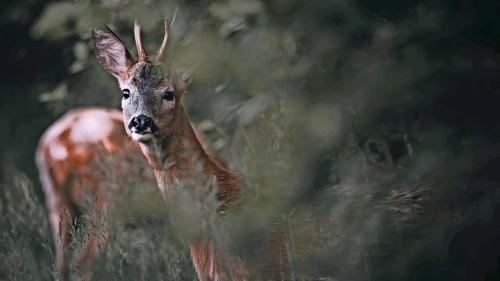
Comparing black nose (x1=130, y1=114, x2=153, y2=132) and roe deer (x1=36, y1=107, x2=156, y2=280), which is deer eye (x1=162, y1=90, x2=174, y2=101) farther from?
roe deer (x1=36, y1=107, x2=156, y2=280)

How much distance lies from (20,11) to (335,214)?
11.0 ft

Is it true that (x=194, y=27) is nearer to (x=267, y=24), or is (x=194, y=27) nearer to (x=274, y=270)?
(x=267, y=24)

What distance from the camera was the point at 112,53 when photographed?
5293mm

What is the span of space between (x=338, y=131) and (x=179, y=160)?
2.52 feet

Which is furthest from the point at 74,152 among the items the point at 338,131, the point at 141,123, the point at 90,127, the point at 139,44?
the point at 338,131

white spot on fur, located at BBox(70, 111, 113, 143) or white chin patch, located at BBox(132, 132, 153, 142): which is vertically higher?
white chin patch, located at BBox(132, 132, 153, 142)

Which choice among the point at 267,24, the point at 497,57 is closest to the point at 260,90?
the point at 267,24

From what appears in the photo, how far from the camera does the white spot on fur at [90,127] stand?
21.2ft

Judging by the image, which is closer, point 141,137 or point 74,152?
point 141,137

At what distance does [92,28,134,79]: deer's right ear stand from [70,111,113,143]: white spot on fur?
44.4 inches

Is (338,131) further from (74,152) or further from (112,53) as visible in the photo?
(74,152)

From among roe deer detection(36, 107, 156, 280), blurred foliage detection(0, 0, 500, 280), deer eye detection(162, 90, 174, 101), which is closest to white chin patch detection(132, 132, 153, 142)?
deer eye detection(162, 90, 174, 101)

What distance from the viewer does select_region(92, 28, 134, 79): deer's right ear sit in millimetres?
5230

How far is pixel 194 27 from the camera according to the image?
17.0 ft
